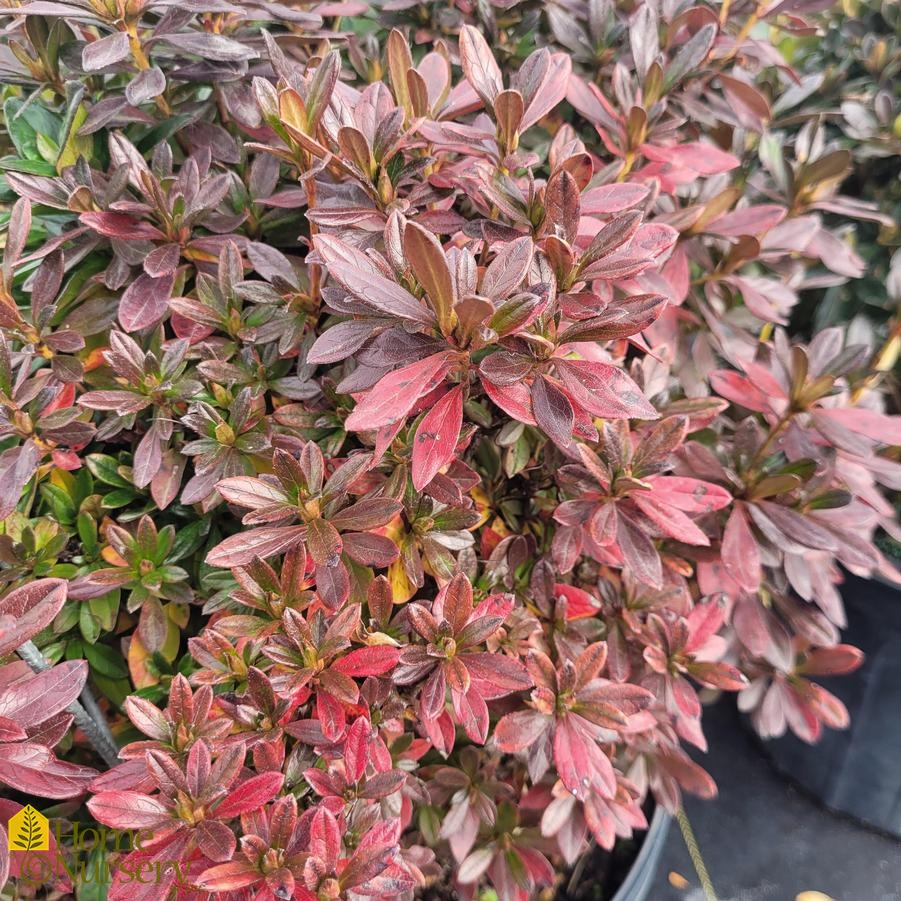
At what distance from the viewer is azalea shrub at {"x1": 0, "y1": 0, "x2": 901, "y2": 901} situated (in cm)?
67

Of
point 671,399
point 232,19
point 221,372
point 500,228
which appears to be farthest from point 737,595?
point 232,19

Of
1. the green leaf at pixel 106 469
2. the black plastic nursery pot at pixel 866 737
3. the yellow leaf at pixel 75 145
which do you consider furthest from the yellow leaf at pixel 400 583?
the black plastic nursery pot at pixel 866 737

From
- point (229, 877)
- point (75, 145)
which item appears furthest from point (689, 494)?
point (75, 145)

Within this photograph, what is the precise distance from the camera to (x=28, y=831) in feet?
Answer: 2.31

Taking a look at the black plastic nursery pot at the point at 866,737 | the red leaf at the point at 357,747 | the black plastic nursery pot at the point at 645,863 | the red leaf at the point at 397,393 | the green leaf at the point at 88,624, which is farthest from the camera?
the black plastic nursery pot at the point at 866,737

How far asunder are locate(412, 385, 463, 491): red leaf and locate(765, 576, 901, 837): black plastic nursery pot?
114cm

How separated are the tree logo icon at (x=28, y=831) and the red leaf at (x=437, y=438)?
493 mm

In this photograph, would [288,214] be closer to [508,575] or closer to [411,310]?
[411,310]

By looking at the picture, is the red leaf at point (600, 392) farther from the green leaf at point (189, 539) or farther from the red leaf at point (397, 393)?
the green leaf at point (189, 539)

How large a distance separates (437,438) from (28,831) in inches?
21.5

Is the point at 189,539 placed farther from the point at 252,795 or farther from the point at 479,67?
the point at 479,67

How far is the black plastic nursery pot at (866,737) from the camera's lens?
146 centimetres

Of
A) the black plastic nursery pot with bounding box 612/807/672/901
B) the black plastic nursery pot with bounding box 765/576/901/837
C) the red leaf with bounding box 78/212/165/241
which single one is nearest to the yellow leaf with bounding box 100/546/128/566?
the red leaf with bounding box 78/212/165/241

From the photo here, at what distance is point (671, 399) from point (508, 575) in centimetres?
38
